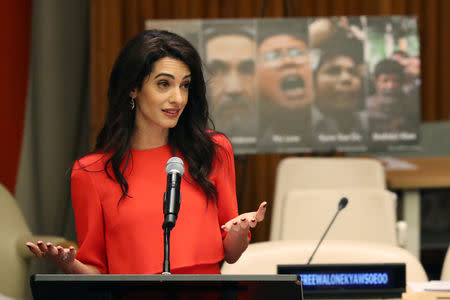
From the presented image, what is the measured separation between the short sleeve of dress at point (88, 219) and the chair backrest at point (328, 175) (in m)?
2.04

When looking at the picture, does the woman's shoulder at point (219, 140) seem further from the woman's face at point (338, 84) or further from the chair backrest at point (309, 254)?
the woman's face at point (338, 84)

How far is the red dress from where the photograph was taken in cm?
196

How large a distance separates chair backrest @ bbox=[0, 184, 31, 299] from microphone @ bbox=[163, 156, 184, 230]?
7.30 ft

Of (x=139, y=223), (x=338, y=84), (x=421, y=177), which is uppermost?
(x=338, y=84)

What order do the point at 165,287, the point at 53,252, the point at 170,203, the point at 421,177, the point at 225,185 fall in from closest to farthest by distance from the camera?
the point at 165,287
the point at 170,203
the point at 53,252
the point at 225,185
the point at 421,177

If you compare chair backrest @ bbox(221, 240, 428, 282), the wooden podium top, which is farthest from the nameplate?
the wooden podium top

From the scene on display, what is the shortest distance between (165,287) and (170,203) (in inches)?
8.3

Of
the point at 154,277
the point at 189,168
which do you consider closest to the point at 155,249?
the point at 189,168

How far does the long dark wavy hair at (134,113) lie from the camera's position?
2031mm

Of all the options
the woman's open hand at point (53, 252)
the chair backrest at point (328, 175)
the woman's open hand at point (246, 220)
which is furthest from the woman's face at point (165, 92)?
the chair backrest at point (328, 175)

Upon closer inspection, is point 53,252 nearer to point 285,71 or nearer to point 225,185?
point 225,185

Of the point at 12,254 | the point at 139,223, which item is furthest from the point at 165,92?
the point at 12,254

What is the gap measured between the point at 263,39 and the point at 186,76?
2604 millimetres

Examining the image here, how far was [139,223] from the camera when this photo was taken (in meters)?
1.96
